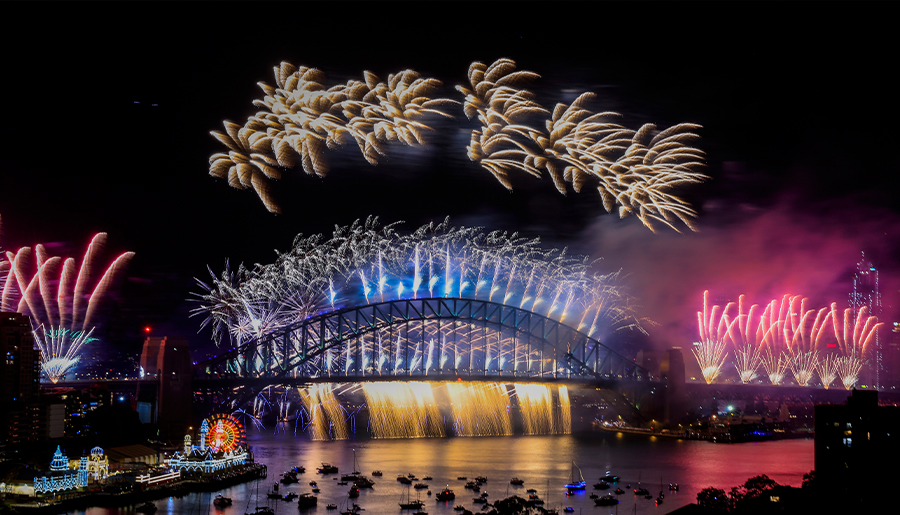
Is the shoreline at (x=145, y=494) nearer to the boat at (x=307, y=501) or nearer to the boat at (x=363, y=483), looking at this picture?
the boat at (x=363, y=483)

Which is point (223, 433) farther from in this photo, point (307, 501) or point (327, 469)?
point (307, 501)

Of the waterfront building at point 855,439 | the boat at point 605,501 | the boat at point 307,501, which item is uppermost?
the waterfront building at point 855,439

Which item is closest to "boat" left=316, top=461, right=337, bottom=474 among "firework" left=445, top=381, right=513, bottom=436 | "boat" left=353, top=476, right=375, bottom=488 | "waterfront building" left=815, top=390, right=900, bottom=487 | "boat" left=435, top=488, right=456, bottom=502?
"boat" left=353, top=476, right=375, bottom=488

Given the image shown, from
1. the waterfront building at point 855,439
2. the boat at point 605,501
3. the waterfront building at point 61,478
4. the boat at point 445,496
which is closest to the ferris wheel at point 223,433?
the waterfront building at point 61,478

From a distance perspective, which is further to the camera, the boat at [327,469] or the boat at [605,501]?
the boat at [327,469]

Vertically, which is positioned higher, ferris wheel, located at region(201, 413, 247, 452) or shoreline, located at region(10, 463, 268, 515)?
ferris wheel, located at region(201, 413, 247, 452)

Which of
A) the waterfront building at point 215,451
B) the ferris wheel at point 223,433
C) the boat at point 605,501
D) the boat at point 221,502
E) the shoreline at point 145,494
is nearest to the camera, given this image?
the shoreline at point 145,494

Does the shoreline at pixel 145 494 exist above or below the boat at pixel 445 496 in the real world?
below

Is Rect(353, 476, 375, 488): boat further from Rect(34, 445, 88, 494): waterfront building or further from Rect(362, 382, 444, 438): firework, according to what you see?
Rect(362, 382, 444, 438): firework

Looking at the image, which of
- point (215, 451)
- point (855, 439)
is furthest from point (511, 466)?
point (855, 439)
